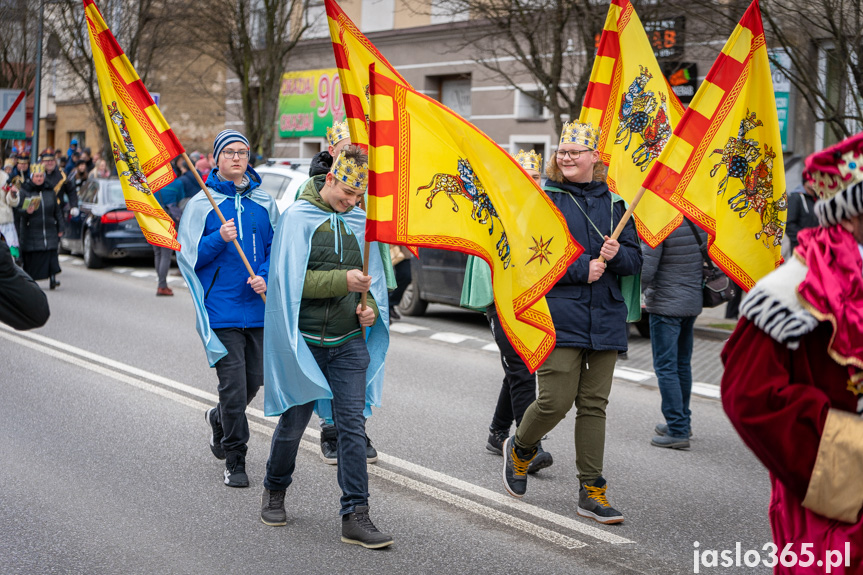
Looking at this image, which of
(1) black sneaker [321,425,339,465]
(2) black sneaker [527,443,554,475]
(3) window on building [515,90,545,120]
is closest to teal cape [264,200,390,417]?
(1) black sneaker [321,425,339,465]

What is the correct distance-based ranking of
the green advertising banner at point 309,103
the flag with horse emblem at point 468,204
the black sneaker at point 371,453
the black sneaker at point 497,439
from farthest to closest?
1. the green advertising banner at point 309,103
2. the black sneaker at point 497,439
3. the black sneaker at point 371,453
4. the flag with horse emblem at point 468,204

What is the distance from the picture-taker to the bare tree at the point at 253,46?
76.6 feet

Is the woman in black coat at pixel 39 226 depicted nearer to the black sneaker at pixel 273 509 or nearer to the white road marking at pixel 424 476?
the white road marking at pixel 424 476

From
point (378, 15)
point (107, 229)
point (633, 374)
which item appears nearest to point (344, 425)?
point (633, 374)

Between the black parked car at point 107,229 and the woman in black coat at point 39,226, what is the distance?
10.2 feet

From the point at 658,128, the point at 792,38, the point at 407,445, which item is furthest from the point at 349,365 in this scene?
the point at 792,38

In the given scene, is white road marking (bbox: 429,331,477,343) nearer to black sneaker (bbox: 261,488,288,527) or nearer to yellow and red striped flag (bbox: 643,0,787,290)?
black sneaker (bbox: 261,488,288,527)

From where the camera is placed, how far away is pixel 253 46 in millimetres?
25047

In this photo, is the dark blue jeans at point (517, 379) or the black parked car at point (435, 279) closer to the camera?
the dark blue jeans at point (517, 379)

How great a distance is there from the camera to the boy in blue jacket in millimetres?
5582

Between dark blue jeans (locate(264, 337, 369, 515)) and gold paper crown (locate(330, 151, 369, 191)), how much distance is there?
0.78 m

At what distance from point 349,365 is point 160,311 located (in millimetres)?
8536

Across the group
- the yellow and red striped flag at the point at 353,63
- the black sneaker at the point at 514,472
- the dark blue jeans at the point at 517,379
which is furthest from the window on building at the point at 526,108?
the yellow and red striped flag at the point at 353,63

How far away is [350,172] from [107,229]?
14.1 metres
